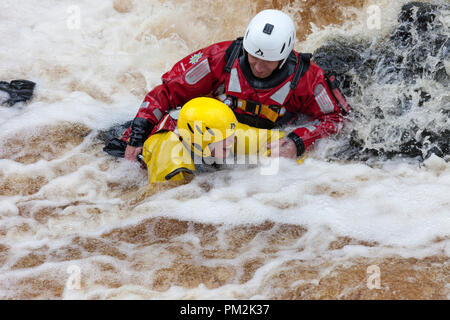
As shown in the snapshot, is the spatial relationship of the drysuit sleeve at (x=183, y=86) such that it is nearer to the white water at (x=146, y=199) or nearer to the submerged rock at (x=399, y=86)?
the white water at (x=146, y=199)

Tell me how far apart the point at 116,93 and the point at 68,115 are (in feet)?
2.53

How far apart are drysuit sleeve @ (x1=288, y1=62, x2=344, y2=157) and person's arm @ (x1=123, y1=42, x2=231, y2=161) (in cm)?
69

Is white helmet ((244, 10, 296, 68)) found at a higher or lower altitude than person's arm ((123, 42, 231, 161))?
higher

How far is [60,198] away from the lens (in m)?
3.72

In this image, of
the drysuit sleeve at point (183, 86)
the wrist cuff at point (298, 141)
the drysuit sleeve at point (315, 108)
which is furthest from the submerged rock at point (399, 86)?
the drysuit sleeve at point (183, 86)

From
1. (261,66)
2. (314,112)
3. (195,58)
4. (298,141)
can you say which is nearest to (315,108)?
(314,112)

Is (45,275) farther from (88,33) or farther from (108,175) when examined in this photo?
(88,33)

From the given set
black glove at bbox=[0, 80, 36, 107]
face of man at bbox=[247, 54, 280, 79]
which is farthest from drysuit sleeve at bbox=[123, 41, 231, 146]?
black glove at bbox=[0, 80, 36, 107]

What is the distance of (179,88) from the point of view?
154 inches

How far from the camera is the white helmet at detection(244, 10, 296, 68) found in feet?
11.2

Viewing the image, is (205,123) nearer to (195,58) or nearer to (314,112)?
(195,58)

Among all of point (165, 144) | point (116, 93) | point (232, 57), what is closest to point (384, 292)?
point (165, 144)

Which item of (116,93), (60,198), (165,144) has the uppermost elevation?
(116,93)

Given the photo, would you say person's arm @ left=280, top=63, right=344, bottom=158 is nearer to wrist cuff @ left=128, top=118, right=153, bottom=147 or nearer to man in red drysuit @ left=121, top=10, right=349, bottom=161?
man in red drysuit @ left=121, top=10, right=349, bottom=161
